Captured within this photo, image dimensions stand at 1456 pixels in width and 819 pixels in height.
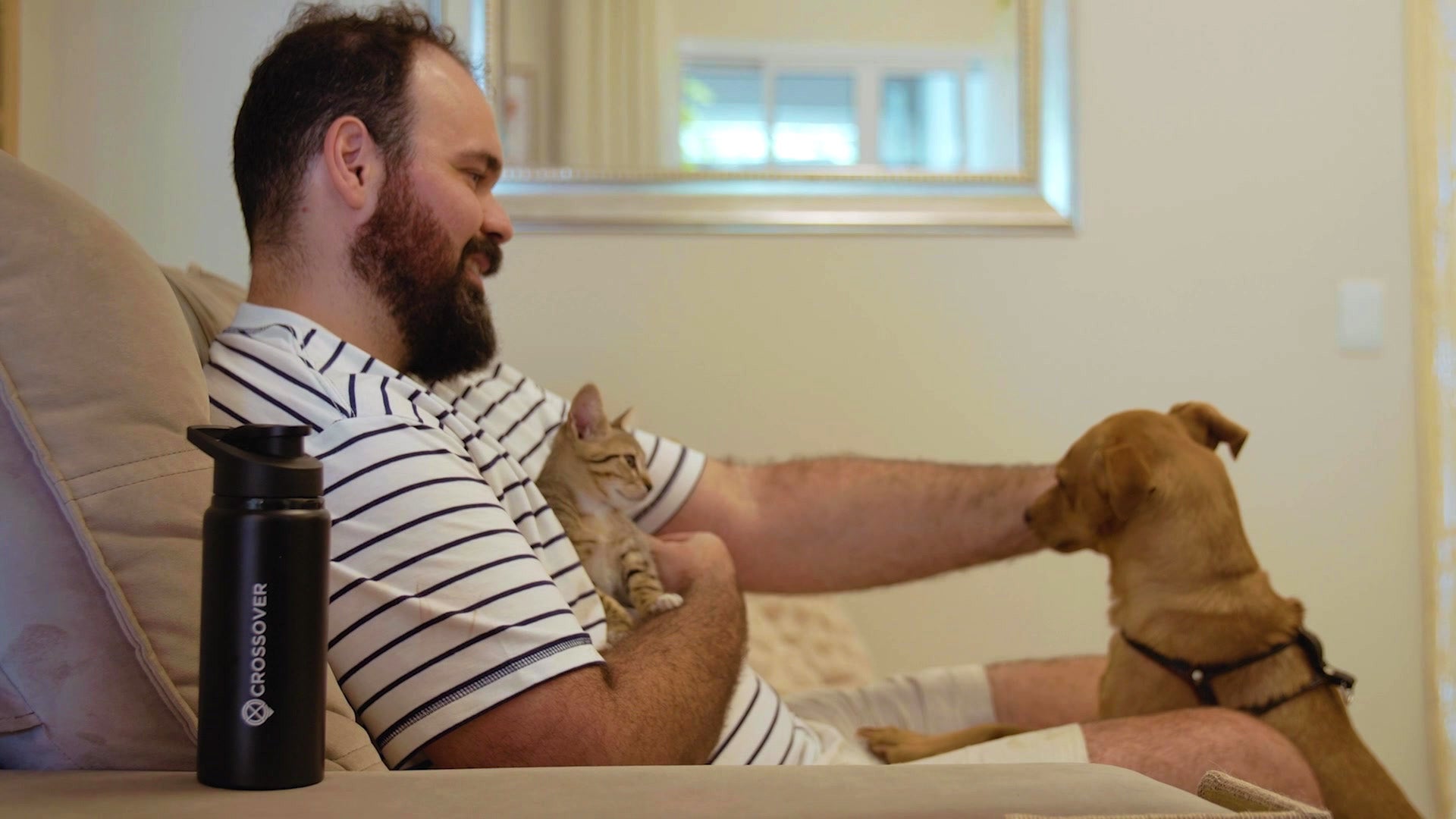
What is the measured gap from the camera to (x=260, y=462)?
68cm

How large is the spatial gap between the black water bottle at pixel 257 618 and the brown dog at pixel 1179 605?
40.3 inches

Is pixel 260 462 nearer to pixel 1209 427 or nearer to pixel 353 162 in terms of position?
pixel 353 162

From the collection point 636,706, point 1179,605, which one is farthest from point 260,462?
point 1179,605

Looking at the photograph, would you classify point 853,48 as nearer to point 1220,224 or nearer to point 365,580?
point 1220,224

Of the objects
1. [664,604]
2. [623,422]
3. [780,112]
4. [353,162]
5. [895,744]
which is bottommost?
[895,744]

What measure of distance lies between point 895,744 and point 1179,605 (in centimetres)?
41

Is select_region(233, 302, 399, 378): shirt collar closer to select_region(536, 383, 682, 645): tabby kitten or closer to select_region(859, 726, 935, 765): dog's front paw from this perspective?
select_region(536, 383, 682, 645): tabby kitten

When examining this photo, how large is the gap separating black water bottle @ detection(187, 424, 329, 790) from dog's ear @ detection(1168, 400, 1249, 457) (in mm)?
1338

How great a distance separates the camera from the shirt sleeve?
988 millimetres

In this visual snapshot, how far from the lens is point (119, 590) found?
795 millimetres

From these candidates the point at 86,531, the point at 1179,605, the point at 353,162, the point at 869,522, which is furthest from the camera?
the point at 869,522

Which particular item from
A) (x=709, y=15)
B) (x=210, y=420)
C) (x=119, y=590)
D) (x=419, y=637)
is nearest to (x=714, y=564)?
(x=419, y=637)

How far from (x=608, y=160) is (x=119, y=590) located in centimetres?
163

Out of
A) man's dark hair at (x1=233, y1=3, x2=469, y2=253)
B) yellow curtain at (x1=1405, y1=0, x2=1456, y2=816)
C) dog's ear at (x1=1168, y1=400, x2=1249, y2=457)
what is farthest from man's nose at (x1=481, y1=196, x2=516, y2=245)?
yellow curtain at (x1=1405, y1=0, x2=1456, y2=816)
